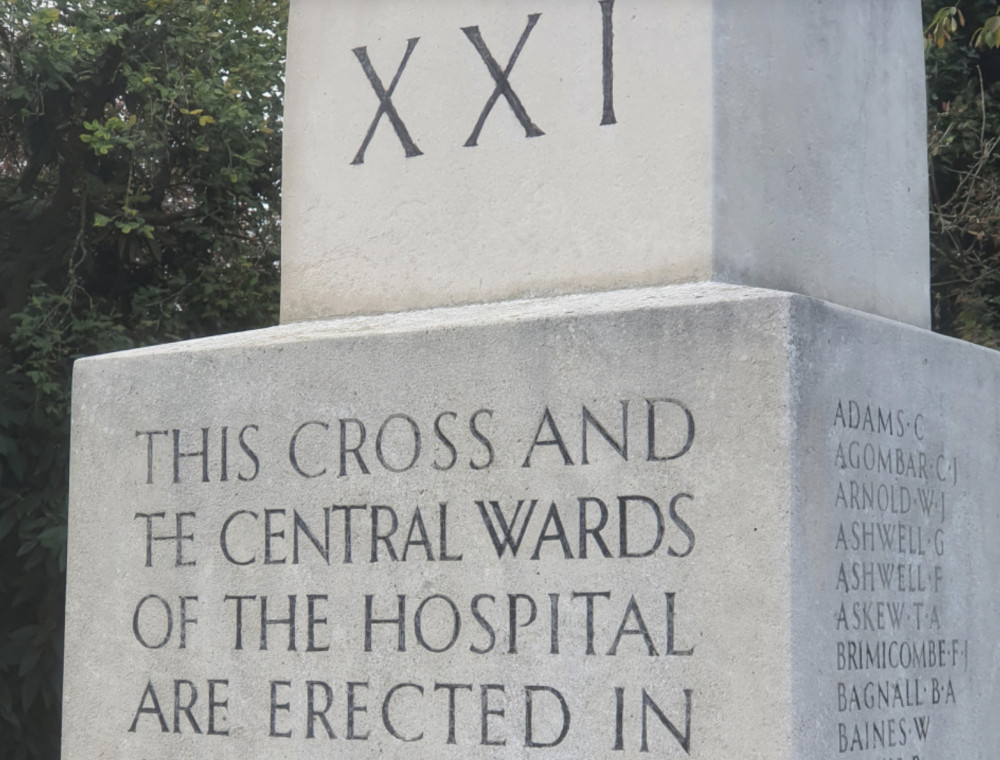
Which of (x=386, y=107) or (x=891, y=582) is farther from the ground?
(x=386, y=107)

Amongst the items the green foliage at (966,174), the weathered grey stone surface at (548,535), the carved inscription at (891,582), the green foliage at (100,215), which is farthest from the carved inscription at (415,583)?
the green foliage at (966,174)

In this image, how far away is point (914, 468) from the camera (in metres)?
3.64

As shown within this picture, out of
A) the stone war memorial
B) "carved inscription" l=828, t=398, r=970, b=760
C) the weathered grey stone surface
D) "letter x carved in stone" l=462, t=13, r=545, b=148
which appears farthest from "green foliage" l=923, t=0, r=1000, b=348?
"letter x carved in stone" l=462, t=13, r=545, b=148

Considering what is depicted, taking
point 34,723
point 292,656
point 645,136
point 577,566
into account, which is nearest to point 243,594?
point 292,656

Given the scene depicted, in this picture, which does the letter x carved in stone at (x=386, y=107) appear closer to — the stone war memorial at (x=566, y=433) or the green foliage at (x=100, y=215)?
the stone war memorial at (x=566, y=433)

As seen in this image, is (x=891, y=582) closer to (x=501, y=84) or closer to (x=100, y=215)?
(x=501, y=84)

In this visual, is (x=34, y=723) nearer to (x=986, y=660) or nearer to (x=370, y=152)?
(x=370, y=152)

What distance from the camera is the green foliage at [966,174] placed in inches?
303

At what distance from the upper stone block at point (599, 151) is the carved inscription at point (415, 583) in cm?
49

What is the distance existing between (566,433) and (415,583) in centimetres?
54

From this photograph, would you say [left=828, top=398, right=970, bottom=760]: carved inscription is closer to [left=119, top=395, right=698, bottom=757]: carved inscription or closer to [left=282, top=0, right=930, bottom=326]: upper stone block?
[left=119, top=395, right=698, bottom=757]: carved inscription

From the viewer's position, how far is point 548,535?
137 inches

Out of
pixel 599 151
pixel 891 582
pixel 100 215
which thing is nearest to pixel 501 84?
pixel 599 151

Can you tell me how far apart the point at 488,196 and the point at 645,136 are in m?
0.47
